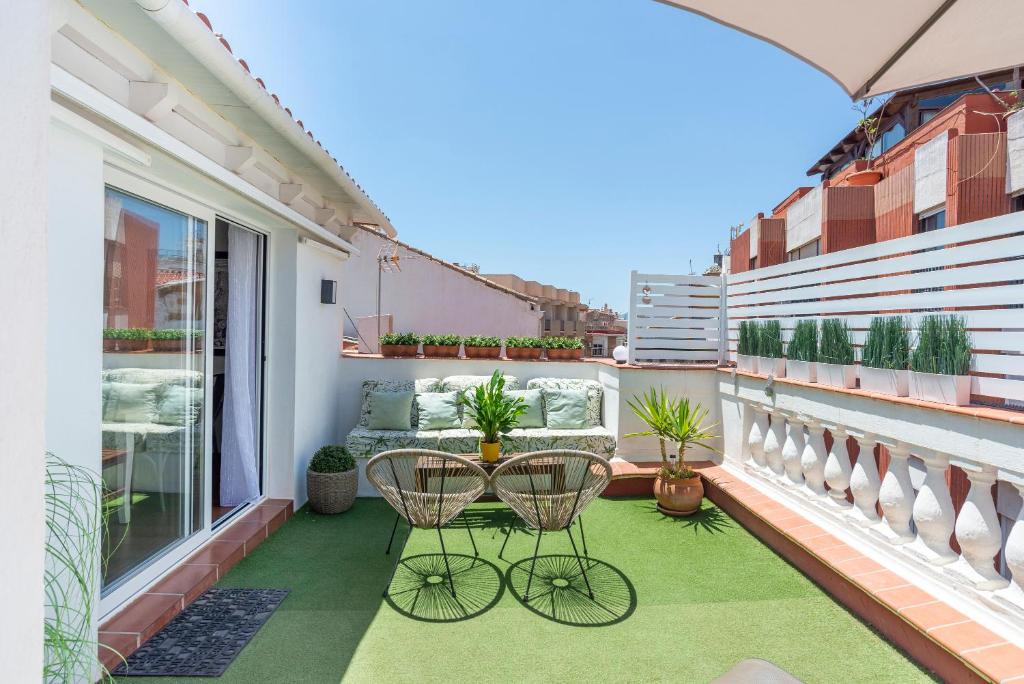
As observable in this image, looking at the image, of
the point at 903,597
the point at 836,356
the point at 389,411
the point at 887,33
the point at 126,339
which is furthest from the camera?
the point at 389,411

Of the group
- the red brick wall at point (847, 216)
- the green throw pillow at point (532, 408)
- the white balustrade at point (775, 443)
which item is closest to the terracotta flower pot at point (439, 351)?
the green throw pillow at point (532, 408)

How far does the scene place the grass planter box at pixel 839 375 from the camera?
11.9 ft

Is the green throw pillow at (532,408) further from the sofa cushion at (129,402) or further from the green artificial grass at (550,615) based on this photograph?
the sofa cushion at (129,402)

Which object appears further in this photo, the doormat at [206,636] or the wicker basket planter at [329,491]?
the wicker basket planter at [329,491]

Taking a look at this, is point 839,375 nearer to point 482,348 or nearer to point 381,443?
point 482,348

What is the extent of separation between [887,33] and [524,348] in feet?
15.7

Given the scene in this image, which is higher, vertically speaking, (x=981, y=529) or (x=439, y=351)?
(x=439, y=351)

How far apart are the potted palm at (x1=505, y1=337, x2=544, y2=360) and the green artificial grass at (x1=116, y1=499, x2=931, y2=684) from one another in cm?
245

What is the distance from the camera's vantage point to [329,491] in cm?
470

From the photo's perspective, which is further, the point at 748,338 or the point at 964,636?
the point at 748,338

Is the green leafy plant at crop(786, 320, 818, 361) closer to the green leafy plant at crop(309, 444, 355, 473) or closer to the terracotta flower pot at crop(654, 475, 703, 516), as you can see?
the terracotta flower pot at crop(654, 475, 703, 516)

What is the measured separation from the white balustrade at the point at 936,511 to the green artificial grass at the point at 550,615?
59 centimetres

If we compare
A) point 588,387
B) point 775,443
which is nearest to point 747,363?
point 775,443

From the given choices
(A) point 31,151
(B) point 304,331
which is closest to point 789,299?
(B) point 304,331
